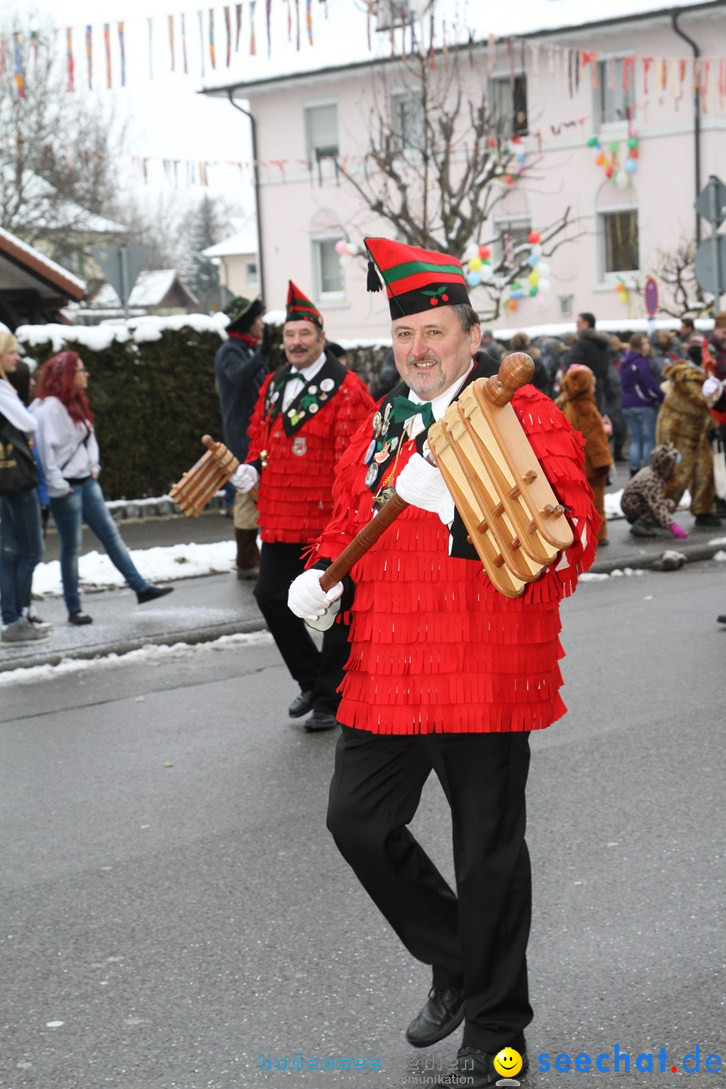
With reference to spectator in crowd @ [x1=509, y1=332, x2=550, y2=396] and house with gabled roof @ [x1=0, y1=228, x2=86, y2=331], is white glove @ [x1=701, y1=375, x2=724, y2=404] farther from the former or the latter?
house with gabled roof @ [x1=0, y1=228, x2=86, y2=331]

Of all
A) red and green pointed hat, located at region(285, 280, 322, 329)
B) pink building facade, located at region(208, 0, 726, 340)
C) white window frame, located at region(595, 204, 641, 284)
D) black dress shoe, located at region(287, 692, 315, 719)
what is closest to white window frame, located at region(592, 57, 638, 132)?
pink building facade, located at region(208, 0, 726, 340)

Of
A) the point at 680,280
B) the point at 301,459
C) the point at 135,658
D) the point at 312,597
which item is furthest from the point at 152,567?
the point at 680,280

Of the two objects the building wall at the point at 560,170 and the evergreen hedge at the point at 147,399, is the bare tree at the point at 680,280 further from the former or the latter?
the evergreen hedge at the point at 147,399

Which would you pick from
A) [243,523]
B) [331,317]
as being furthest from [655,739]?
[331,317]

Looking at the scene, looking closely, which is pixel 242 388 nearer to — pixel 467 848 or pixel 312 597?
pixel 312 597

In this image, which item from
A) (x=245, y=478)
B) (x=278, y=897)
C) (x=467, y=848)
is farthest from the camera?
(x=245, y=478)

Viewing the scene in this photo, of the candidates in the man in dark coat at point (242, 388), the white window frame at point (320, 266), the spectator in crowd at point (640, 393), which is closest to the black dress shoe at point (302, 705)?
the man in dark coat at point (242, 388)

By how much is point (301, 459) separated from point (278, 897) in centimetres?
248

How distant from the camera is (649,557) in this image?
1241 centimetres

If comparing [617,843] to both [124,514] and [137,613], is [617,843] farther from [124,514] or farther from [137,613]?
[124,514]

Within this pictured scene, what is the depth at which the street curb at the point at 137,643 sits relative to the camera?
9.03 metres

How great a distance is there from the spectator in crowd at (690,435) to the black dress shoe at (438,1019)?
10.6 metres

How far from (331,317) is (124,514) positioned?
23303 mm

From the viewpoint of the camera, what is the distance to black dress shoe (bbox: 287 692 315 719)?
732 centimetres
